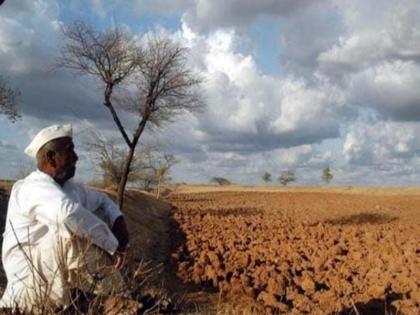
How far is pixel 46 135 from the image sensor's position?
545 cm

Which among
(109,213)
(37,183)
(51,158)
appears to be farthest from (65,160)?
(109,213)

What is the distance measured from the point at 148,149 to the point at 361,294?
94.6ft

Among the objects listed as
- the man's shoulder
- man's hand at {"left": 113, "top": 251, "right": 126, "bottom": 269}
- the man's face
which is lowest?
man's hand at {"left": 113, "top": 251, "right": 126, "bottom": 269}

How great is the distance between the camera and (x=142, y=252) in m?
17.0

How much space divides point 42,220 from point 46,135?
67cm

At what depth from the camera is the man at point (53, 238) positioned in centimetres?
511

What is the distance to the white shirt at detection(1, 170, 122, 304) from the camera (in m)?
5.07

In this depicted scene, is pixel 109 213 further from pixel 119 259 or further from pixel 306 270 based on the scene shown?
pixel 306 270

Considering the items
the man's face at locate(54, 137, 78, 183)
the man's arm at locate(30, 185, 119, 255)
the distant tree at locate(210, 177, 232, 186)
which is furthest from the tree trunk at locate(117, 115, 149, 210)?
the distant tree at locate(210, 177, 232, 186)

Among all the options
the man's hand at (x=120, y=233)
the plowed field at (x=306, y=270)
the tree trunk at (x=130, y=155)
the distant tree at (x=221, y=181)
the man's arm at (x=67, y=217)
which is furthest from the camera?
the distant tree at (x=221, y=181)

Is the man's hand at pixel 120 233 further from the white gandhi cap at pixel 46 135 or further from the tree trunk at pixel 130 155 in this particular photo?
the tree trunk at pixel 130 155

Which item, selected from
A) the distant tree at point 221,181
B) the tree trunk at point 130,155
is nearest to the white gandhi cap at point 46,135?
the tree trunk at point 130,155

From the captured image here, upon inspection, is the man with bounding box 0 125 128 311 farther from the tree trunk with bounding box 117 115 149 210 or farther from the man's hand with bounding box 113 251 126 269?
the tree trunk with bounding box 117 115 149 210

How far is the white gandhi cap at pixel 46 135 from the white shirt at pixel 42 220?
18 centimetres
